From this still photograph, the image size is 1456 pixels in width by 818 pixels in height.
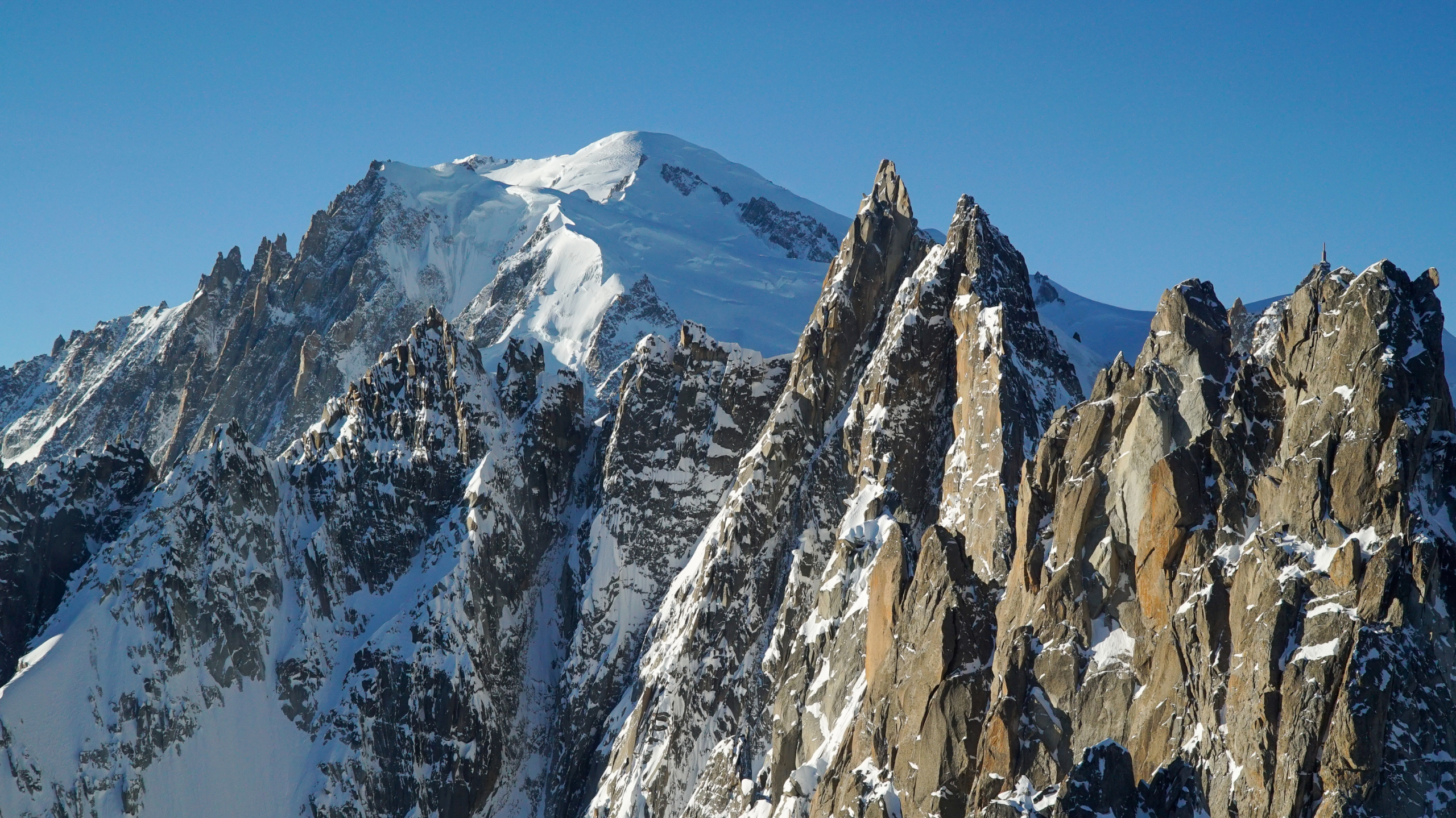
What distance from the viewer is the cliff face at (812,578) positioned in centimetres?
4312

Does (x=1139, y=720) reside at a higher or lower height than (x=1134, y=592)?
lower

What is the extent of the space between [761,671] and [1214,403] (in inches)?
1679

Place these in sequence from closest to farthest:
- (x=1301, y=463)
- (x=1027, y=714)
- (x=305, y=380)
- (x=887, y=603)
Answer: (x=1301, y=463)
(x=1027, y=714)
(x=887, y=603)
(x=305, y=380)

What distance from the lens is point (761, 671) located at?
89.6 m

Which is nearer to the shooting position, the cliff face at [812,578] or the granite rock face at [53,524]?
the cliff face at [812,578]

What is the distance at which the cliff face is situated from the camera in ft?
141

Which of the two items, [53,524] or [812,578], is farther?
[53,524]

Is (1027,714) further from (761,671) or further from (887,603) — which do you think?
(761,671)

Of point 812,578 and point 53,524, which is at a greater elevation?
point 812,578

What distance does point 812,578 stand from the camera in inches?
3499

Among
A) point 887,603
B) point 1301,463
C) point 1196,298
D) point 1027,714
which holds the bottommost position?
point 1027,714

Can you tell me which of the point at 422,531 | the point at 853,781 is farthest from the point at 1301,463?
the point at 422,531

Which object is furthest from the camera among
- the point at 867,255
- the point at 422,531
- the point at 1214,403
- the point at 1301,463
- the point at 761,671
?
the point at 422,531

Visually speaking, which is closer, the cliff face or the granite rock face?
the cliff face
